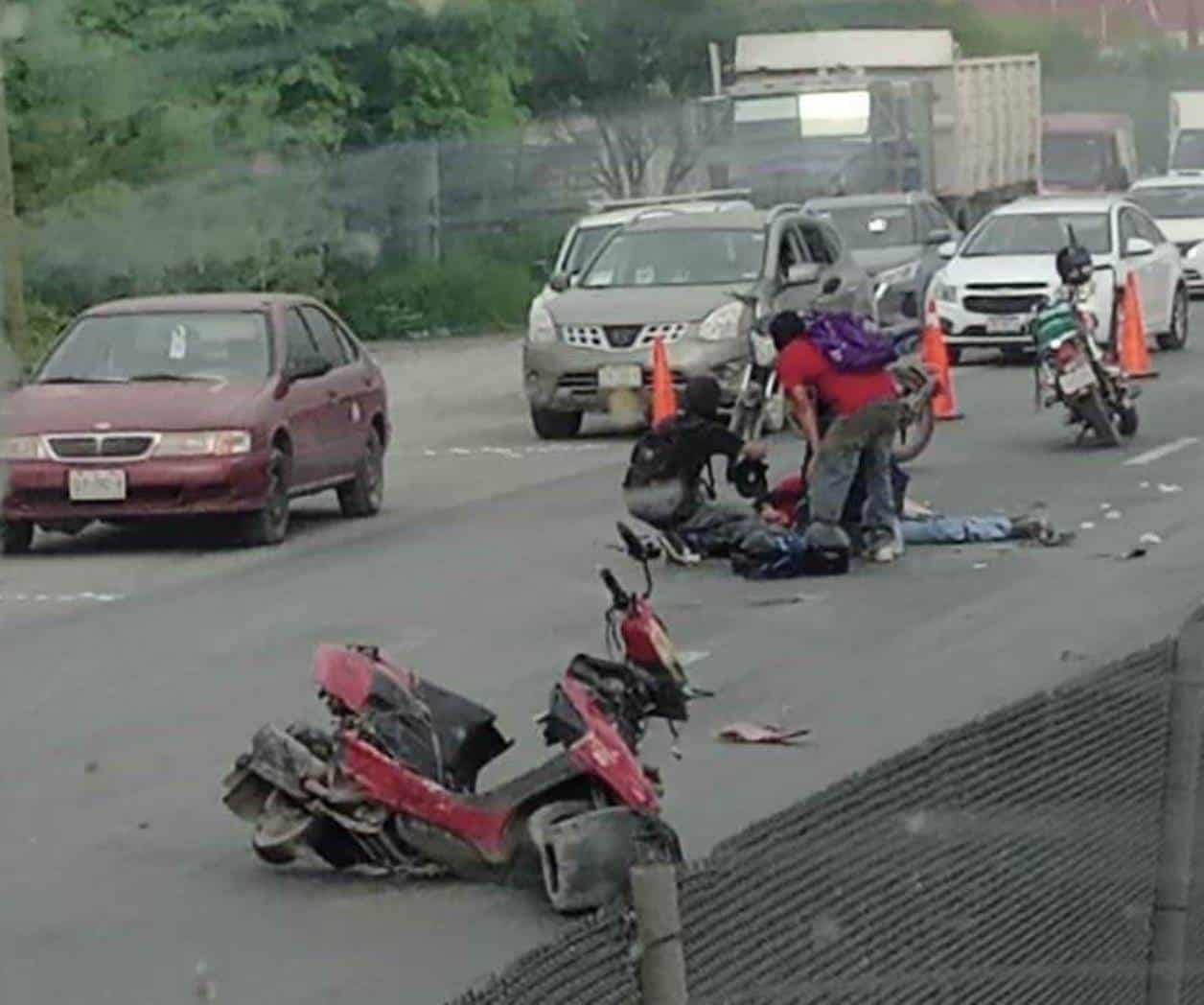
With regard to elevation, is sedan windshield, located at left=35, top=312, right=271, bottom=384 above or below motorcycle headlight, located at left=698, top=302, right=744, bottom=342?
above

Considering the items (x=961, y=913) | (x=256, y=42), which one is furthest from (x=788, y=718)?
(x=256, y=42)

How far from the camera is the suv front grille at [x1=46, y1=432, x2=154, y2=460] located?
17.5 meters

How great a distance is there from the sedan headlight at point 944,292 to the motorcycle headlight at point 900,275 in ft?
4.54

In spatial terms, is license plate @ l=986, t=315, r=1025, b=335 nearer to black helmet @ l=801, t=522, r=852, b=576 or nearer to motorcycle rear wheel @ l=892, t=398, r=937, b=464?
motorcycle rear wheel @ l=892, t=398, r=937, b=464

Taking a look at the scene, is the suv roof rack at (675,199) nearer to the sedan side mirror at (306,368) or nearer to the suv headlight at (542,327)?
the suv headlight at (542,327)

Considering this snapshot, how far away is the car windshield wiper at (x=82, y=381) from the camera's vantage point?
18.2 meters

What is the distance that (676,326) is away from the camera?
2400cm

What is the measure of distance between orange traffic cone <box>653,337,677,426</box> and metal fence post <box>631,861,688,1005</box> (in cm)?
1872

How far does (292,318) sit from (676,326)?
5.37 metres

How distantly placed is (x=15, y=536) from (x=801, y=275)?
8.37 meters

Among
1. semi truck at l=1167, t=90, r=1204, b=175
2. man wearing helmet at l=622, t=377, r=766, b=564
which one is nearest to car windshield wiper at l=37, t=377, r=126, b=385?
man wearing helmet at l=622, t=377, r=766, b=564

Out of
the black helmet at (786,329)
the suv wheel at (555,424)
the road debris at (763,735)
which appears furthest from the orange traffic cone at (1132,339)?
the road debris at (763,735)

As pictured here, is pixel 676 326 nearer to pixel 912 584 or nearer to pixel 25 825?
pixel 912 584

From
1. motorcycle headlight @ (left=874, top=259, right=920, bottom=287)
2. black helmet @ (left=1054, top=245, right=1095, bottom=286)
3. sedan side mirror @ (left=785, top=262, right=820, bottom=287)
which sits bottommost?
motorcycle headlight @ (left=874, top=259, right=920, bottom=287)
